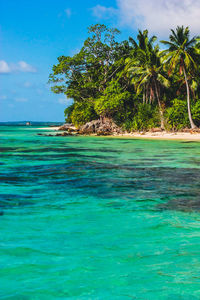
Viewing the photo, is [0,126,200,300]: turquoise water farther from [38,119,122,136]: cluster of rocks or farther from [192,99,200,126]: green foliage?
[38,119,122,136]: cluster of rocks

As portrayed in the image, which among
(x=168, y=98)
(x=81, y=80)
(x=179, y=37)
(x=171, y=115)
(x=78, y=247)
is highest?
(x=179, y=37)

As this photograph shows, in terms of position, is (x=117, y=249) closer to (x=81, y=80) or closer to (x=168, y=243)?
(x=168, y=243)

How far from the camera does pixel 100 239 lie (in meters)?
4.36

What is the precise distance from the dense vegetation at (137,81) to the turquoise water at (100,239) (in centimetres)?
2345

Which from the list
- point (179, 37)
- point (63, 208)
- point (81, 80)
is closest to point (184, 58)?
point (179, 37)

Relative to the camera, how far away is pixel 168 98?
35.9 m

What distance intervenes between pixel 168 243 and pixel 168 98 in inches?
1308

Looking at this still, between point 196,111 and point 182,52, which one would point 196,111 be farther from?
point 182,52

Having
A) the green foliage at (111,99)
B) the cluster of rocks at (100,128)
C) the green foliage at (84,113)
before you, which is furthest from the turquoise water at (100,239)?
the green foliage at (84,113)

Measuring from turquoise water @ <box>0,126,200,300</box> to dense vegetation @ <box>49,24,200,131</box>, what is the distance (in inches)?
923

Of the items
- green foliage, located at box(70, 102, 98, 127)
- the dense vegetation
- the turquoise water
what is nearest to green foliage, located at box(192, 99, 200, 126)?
the dense vegetation

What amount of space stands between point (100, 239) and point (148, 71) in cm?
3012

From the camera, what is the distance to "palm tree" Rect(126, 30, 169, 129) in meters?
32.9

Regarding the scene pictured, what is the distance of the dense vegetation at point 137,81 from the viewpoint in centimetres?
3011
